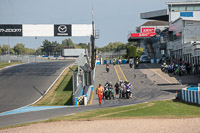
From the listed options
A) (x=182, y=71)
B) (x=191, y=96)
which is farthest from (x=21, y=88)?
(x=191, y=96)

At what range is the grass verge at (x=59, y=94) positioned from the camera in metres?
26.9

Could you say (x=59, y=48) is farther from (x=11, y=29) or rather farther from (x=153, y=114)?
(x=153, y=114)

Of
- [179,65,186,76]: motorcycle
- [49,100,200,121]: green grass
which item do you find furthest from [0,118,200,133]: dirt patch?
[179,65,186,76]: motorcycle

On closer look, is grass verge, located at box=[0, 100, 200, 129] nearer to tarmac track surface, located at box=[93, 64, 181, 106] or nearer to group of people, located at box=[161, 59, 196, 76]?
tarmac track surface, located at box=[93, 64, 181, 106]

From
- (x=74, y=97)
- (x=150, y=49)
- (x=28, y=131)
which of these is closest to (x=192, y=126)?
(x=28, y=131)

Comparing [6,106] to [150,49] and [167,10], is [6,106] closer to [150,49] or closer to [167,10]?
[167,10]

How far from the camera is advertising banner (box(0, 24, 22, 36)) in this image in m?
42.8

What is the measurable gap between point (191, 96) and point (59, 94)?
15.1m

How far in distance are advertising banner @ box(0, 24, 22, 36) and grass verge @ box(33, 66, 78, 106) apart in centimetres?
906

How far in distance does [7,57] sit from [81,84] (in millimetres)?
45254

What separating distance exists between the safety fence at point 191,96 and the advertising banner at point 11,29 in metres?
28.1

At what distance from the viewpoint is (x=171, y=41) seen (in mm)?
55500

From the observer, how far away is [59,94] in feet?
102

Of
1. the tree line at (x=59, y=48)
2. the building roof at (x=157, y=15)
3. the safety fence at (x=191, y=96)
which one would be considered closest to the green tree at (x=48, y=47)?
the tree line at (x=59, y=48)
